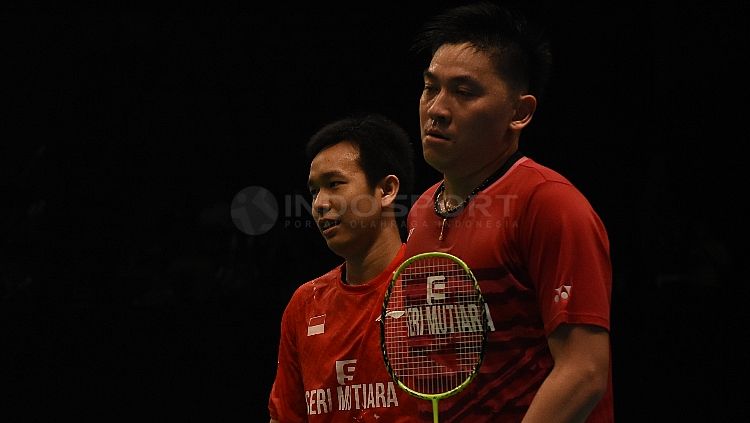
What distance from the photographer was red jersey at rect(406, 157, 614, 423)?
58.6 inches

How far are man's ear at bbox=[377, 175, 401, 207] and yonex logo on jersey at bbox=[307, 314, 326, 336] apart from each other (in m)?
0.40

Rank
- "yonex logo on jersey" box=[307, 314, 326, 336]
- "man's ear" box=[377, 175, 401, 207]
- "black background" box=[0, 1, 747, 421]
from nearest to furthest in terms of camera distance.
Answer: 1. "yonex logo on jersey" box=[307, 314, 326, 336]
2. "man's ear" box=[377, 175, 401, 207]
3. "black background" box=[0, 1, 747, 421]

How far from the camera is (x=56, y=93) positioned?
476 cm

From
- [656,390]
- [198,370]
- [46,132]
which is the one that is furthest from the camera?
[46,132]

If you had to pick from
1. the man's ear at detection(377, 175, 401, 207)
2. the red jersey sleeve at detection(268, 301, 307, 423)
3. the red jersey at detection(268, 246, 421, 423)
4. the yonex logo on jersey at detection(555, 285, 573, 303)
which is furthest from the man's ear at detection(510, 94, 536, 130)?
the red jersey sleeve at detection(268, 301, 307, 423)

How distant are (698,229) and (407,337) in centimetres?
253

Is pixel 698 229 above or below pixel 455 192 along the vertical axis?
below

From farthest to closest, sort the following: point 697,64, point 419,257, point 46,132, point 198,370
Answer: point 46,132, point 697,64, point 198,370, point 419,257

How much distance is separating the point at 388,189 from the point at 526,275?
3.98 ft

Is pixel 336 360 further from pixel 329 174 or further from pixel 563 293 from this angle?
pixel 563 293

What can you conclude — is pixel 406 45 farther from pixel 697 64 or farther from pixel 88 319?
pixel 88 319

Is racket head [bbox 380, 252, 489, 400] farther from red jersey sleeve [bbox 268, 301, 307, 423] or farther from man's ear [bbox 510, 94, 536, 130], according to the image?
red jersey sleeve [bbox 268, 301, 307, 423]

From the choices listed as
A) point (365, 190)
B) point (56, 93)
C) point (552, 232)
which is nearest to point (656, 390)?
point (365, 190)

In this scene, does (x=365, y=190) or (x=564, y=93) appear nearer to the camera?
(x=365, y=190)
